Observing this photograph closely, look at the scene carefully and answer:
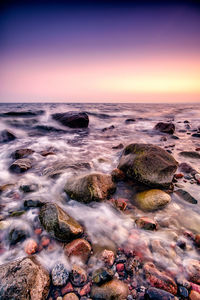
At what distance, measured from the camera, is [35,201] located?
9.34 feet

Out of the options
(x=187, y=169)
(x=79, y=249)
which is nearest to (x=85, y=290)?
(x=79, y=249)

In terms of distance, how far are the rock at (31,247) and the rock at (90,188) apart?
1.02m

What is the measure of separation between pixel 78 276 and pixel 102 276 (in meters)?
0.26

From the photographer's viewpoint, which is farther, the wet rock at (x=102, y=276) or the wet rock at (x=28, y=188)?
the wet rock at (x=28, y=188)

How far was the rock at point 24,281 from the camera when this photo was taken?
1.38 metres

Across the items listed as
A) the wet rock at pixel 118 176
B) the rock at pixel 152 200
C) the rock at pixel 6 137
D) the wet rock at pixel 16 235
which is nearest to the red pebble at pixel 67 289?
the wet rock at pixel 16 235

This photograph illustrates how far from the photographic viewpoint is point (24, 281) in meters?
1.45

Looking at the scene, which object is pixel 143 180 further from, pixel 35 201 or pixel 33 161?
pixel 33 161

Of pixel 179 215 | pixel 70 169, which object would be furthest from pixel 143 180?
pixel 70 169

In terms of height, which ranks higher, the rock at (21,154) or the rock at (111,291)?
the rock at (111,291)

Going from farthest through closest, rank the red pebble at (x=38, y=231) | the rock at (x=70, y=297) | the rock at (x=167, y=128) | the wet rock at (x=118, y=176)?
the rock at (x=167, y=128) < the wet rock at (x=118, y=176) < the red pebble at (x=38, y=231) < the rock at (x=70, y=297)

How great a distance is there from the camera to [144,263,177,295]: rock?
155 centimetres

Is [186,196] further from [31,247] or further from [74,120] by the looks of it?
[74,120]

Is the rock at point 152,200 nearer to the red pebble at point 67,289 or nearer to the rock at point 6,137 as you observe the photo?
the red pebble at point 67,289
